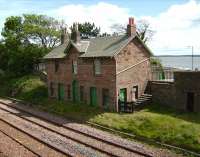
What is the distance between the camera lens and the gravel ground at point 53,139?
2409 cm

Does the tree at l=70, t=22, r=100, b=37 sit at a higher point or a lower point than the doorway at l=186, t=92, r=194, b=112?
higher

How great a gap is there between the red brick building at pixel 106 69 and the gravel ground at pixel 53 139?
26.9 feet

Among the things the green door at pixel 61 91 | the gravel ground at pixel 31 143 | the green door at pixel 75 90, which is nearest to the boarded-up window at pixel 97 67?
the green door at pixel 75 90

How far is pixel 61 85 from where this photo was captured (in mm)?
45906

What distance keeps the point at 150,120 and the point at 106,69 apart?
8.83m

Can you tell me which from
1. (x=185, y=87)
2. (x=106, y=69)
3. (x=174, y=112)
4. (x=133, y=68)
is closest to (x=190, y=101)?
(x=185, y=87)

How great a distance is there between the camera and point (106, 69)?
36.8 m

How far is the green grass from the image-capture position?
2556 centimetres

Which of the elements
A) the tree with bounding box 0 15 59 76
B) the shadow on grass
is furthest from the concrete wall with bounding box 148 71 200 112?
the tree with bounding box 0 15 59 76

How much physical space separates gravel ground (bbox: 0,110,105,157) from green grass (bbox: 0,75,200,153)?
4.62m

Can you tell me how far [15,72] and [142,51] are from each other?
108 feet

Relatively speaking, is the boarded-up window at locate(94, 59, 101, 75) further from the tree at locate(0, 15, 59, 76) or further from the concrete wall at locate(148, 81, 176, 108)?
the tree at locate(0, 15, 59, 76)

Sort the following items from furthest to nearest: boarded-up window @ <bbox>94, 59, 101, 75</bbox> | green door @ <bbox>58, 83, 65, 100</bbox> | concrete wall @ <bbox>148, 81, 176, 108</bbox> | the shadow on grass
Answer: green door @ <bbox>58, 83, 65, 100</bbox>
boarded-up window @ <bbox>94, 59, 101, 75</bbox>
concrete wall @ <bbox>148, 81, 176, 108</bbox>
the shadow on grass

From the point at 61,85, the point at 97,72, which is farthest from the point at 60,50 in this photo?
the point at 97,72
